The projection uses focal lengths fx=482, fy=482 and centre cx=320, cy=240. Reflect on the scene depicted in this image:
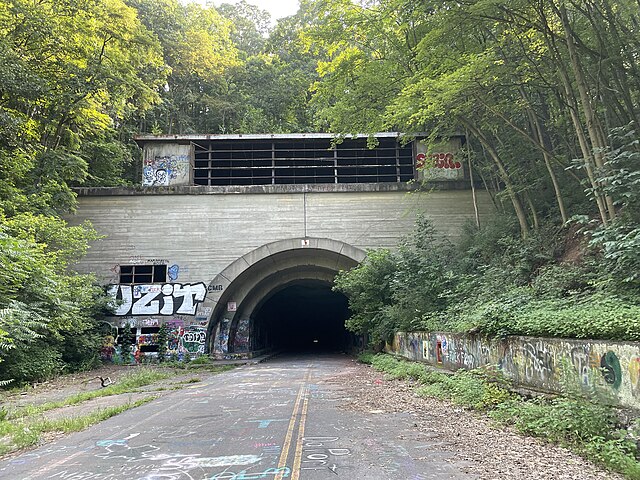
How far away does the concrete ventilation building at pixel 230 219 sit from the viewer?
76.3 ft

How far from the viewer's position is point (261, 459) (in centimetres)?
582

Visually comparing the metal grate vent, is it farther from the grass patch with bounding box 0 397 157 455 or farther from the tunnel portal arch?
the grass patch with bounding box 0 397 157 455

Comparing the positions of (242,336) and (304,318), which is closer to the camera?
(242,336)

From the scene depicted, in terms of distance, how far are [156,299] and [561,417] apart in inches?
784

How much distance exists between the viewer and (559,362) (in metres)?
7.52

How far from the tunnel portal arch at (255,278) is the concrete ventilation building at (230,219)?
75 mm

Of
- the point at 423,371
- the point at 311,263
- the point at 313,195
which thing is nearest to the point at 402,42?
the point at 313,195

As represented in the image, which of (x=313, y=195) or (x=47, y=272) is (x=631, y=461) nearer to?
(x=47, y=272)

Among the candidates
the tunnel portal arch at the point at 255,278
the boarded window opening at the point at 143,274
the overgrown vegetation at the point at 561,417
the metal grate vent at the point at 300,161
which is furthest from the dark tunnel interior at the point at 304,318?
the overgrown vegetation at the point at 561,417

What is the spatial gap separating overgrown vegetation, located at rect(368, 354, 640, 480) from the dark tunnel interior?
22964 mm

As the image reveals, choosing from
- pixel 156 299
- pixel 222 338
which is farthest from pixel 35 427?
pixel 222 338

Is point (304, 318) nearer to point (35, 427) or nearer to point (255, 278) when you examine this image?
point (255, 278)

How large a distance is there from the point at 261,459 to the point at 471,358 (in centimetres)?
706

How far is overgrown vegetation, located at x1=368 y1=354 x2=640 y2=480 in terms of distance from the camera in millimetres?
5473
